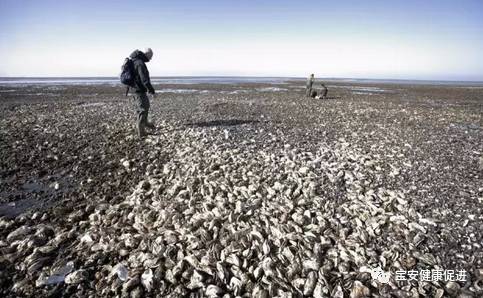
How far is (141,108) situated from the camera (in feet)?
35.1

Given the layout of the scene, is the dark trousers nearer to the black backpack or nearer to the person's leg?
the person's leg

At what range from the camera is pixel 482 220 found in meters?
5.91

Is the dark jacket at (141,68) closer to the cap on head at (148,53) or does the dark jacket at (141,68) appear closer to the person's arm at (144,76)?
the person's arm at (144,76)

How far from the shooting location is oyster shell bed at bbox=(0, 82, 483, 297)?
4.60 metres

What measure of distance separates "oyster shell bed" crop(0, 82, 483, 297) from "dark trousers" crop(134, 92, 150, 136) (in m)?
0.71

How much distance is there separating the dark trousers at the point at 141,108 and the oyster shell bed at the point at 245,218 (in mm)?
713

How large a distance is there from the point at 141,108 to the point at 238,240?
726 centimetres

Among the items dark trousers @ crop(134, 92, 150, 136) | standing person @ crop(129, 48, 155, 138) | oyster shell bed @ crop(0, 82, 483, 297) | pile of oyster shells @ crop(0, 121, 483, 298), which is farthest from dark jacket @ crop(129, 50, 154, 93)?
pile of oyster shells @ crop(0, 121, 483, 298)

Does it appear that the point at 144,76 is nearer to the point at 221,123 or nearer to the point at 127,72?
the point at 127,72

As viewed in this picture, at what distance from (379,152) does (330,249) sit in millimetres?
5801

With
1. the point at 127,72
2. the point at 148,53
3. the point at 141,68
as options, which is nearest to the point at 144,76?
the point at 141,68

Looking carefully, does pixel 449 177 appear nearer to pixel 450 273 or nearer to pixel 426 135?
pixel 450 273

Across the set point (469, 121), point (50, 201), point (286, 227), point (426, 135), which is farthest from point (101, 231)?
point (469, 121)

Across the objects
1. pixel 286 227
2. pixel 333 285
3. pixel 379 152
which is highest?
pixel 379 152
